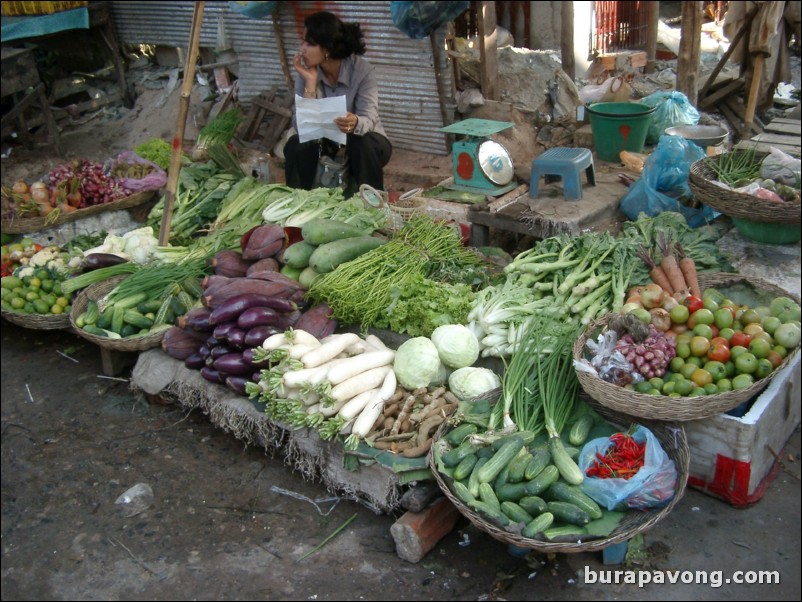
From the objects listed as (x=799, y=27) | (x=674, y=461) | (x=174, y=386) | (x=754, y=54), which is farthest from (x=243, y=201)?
(x=799, y=27)

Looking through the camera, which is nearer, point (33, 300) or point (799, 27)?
point (33, 300)

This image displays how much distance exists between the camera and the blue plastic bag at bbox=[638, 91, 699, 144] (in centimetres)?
618

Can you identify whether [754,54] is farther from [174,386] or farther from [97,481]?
[97,481]

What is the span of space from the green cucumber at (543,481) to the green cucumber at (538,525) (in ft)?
0.37

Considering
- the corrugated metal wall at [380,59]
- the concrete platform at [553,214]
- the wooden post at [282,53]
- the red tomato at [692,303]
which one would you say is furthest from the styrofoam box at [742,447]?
the wooden post at [282,53]

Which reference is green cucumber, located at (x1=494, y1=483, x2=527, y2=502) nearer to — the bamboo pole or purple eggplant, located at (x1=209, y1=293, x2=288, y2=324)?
purple eggplant, located at (x1=209, y1=293, x2=288, y2=324)

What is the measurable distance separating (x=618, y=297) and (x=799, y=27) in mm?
5759

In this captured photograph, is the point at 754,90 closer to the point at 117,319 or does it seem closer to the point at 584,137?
the point at 584,137

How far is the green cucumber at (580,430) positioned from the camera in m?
3.24

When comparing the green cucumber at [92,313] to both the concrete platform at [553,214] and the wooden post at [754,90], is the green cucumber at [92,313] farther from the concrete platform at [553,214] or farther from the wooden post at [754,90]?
the wooden post at [754,90]

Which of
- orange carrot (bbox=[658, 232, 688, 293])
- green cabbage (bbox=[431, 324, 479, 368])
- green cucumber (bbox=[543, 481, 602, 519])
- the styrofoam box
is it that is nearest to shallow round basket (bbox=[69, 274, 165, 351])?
green cabbage (bbox=[431, 324, 479, 368])

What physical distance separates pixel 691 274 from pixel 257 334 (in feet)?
7.42

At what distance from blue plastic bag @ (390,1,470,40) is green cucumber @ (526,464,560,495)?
4613mm

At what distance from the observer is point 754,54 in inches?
278
